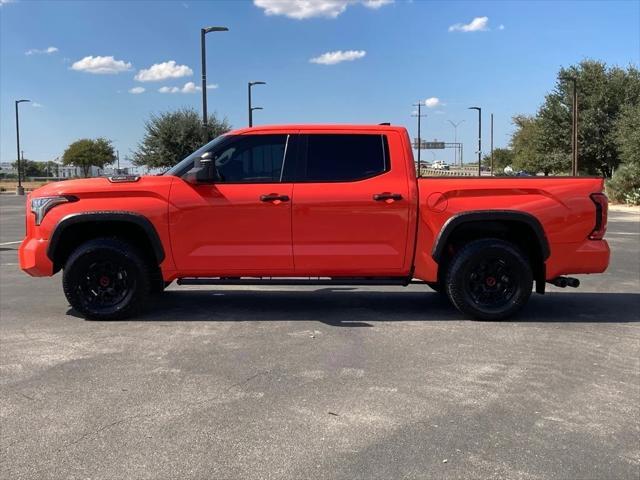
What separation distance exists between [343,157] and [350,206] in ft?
1.84

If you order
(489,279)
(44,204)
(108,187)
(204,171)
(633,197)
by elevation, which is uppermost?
(204,171)

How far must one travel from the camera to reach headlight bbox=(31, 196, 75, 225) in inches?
239

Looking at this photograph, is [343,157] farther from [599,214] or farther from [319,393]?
[319,393]

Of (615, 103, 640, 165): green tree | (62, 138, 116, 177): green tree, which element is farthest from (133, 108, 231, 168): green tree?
(62, 138, 116, 177): green tree

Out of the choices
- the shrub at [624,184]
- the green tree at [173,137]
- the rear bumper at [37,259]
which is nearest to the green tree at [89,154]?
the green tree at [173,137]

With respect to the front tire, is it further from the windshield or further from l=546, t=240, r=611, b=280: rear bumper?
the windshield

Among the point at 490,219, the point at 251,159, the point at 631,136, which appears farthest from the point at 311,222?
the point at 631,136

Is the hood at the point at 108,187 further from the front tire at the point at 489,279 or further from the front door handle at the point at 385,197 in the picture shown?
the front tire at the point at 489,279

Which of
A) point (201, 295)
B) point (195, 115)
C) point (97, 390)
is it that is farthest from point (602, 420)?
point (195, 115)

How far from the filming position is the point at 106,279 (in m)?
6.28

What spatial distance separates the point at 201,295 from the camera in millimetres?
7801

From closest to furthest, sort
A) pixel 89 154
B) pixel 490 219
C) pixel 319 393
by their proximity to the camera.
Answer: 1. pixel 319 393
2. pixel 490 219
3. pixel 89 154

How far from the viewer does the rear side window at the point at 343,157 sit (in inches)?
243

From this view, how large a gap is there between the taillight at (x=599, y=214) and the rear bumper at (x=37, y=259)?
18.5 ft
